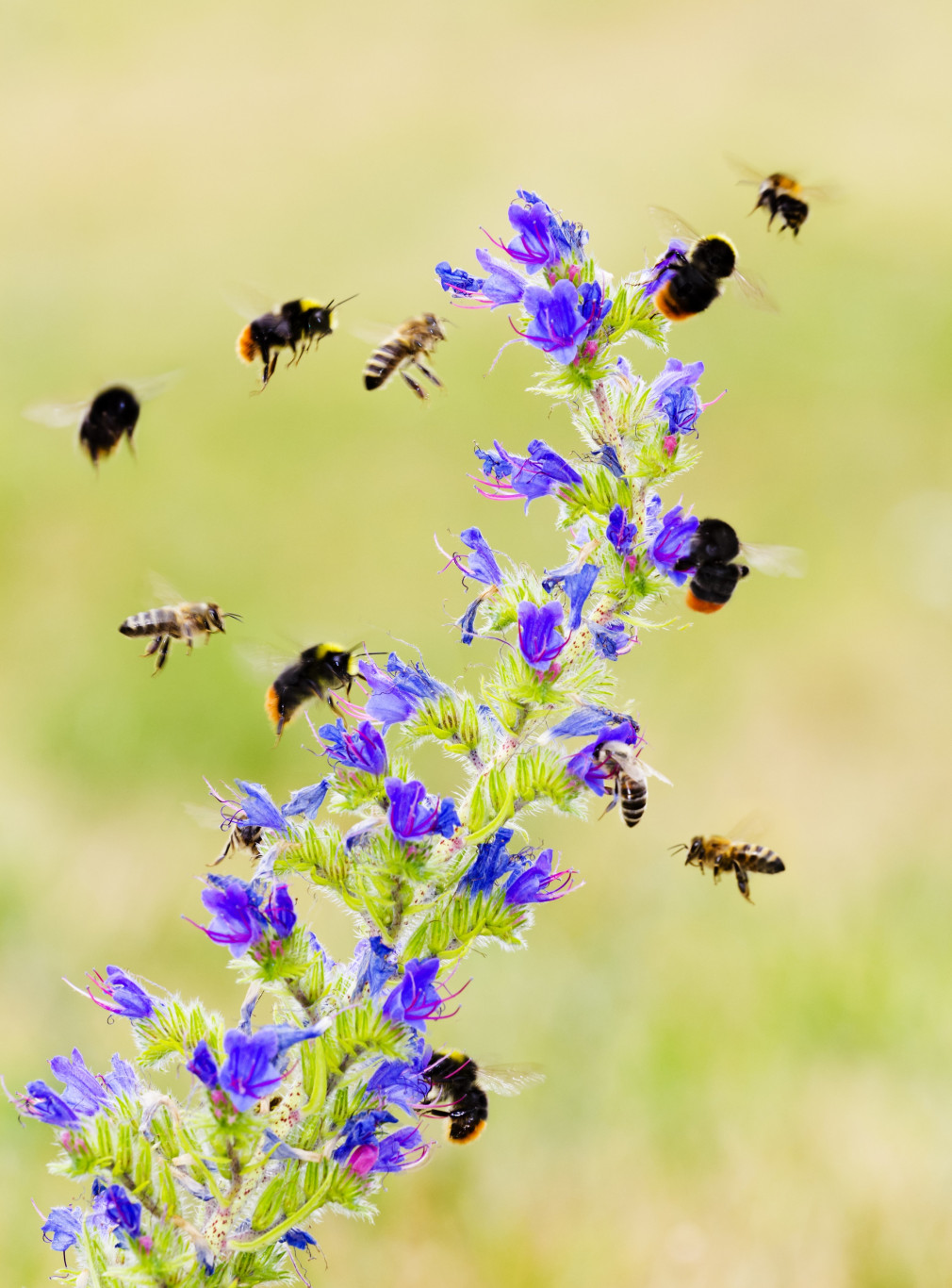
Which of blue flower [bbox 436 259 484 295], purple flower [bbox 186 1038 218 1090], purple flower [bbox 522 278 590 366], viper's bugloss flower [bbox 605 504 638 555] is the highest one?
blue flower [bbox 436 259 484 295]

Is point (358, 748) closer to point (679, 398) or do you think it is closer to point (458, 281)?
point (679, 398)

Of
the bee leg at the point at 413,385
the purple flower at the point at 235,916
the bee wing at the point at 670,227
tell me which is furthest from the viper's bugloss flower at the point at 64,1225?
the bee wing at the point at 670,227

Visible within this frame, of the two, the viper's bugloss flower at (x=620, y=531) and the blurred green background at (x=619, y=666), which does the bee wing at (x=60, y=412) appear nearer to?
the blurred green background at (x=619, y=666)

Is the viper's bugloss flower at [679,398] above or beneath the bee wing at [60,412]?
beneath

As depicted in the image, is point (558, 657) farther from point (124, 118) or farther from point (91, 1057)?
point (124, 118)

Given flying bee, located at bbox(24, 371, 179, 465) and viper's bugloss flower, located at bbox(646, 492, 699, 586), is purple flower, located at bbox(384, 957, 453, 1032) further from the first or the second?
flying bee, located at bbox(24, 371, 179, 465)

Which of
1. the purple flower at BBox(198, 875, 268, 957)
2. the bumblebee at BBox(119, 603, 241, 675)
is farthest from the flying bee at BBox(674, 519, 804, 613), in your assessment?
the bumblebee at BBox(119, 603, 241, 675)

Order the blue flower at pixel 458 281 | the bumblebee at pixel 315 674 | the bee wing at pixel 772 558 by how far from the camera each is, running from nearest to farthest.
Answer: the blue flower at pixel 458 281 → the bee wing at pixel 772 558 → the bumblebee at pixel 315 674
